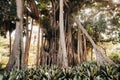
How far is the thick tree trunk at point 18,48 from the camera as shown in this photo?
848 centimetres

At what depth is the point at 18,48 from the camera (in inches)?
341

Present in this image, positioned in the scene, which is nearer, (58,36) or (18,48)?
(18,48)

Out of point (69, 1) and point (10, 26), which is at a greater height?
point (69, 1)

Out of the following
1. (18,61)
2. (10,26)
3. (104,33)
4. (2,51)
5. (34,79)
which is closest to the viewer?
(34,79)

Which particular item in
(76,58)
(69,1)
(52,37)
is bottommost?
(76,58)

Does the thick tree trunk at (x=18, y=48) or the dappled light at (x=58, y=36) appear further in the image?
the thick tree trunk at (x=18, y=48)

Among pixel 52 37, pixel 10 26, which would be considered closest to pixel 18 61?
pixel 52 37

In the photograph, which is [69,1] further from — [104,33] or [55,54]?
[104,33]

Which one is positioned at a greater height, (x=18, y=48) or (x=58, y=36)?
(x=58, y=36)

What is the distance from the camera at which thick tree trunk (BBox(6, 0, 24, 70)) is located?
8477 millimetres

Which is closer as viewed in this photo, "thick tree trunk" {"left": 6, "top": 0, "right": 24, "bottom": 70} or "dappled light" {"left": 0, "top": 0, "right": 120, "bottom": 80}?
"dappled light" {"left": 0, "top": 0, "right": 120, "bottom": 80}

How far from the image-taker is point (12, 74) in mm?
6012

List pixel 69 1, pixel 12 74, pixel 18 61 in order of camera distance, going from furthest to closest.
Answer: pixel 69 1, pixel 18 61, pixel 12 74

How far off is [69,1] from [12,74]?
5927 mm
